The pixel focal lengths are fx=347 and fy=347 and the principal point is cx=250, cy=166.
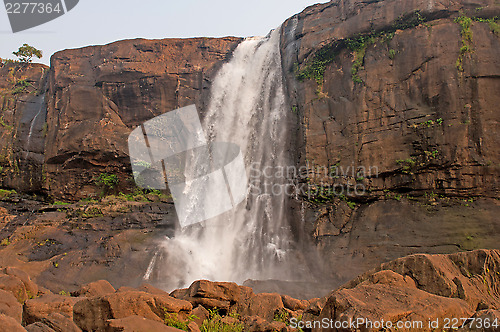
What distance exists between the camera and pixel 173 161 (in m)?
21.3

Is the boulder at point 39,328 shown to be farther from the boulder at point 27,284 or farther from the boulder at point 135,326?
the boulder at point 27,284

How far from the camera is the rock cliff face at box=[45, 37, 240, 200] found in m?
20.7

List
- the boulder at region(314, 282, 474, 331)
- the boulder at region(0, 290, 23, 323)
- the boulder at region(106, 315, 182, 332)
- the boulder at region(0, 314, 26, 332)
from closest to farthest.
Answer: the boulder at region(0, 314, 26, 332) → the boulder at region(314, 282, 474, 331) → the boulder at region(106, 315, 182, 332) → the boulder at region(0, 290, 23, 323)

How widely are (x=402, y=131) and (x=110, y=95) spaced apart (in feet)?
56.4

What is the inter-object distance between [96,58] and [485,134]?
2204 centimetres

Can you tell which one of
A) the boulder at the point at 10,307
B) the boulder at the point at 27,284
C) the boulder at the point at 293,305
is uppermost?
the boulder at the point at 10,307

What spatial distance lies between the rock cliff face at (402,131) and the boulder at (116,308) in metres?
8.69

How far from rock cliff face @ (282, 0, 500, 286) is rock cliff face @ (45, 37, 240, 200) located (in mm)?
8677

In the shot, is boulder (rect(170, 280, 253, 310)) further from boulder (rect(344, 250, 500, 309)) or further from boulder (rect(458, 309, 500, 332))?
boulder (rect(458, 309, 500, 332))

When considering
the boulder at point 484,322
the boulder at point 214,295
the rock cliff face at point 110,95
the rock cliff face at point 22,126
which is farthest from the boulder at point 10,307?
the rock cliff face at point 22,126

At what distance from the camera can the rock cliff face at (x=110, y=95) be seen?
2066 centimetres

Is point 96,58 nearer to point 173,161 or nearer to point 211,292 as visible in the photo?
point 173,161

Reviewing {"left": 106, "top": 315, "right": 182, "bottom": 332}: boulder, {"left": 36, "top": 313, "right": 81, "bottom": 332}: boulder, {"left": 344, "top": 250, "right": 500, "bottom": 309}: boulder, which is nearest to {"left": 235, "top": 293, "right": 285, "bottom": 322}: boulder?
{"left": 344, "top": 250, "right": 500, "bottom": 309}: boulder

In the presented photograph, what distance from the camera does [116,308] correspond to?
5254 mm
